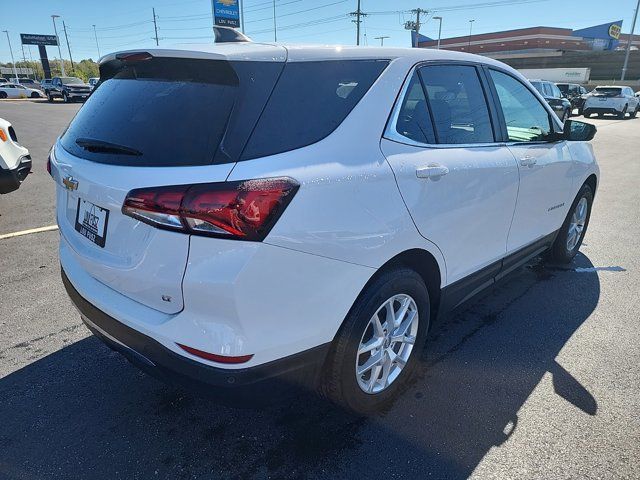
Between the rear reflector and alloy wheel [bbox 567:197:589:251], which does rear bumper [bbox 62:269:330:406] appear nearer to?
the rear reflector

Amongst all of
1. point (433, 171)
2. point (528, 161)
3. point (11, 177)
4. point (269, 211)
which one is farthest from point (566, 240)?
point (11, 177)

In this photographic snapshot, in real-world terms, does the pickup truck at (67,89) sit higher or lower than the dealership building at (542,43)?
lower

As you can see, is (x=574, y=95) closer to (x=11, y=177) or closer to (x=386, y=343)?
(x=11, y=177)

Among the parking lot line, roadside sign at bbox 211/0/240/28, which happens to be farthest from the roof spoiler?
roadside sign at bbox 211/0/240/28

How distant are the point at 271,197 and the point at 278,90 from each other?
0.46m

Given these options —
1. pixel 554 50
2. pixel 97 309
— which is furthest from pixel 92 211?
pixel 554 50

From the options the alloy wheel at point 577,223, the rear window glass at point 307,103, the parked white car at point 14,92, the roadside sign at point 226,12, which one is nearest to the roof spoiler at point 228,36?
the rear window glass at point 307,103

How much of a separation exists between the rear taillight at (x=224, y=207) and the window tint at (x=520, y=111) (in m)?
2.10

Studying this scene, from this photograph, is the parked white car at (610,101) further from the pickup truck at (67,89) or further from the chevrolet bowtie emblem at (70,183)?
the pickup truck at (67,89)

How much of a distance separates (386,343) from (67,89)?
38682mm

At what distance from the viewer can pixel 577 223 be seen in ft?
14.6

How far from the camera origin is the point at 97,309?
6.84 ft

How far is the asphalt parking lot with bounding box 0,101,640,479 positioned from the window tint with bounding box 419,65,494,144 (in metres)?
1.40

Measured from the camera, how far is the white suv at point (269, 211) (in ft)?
5.44
